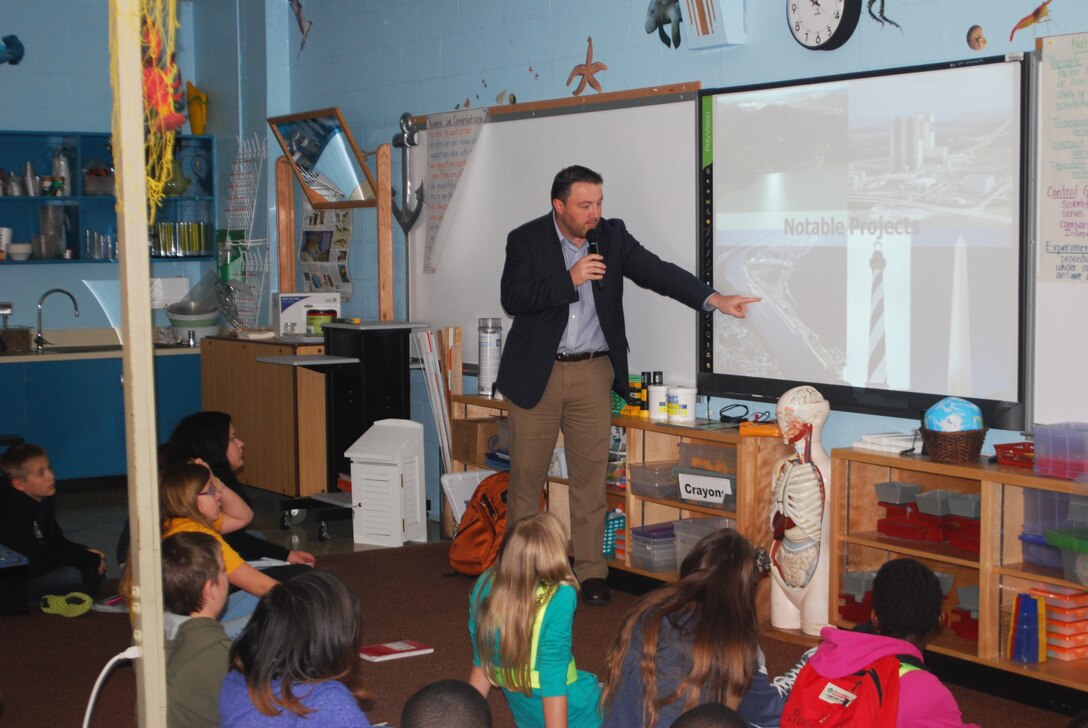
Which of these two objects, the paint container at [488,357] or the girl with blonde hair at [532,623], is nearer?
the girl with blonde hair at [532,623]

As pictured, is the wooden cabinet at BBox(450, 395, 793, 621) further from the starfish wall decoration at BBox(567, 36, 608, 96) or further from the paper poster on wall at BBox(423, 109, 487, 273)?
the starfish wall decoration at BBox(567, 36, 608, 96)

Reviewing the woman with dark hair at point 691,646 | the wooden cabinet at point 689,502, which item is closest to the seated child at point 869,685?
the woman with dark hair at point 691,646

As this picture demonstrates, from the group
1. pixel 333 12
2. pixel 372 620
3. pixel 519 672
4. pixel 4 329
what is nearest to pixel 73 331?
pixel 4 329

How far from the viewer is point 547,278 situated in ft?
15.4

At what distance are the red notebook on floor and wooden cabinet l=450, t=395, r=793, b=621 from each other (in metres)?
1.03

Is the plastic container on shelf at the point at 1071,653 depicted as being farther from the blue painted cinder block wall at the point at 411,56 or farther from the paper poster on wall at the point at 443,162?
the paper poster on wall at the point at 443,162

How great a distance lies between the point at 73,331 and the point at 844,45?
5848mm

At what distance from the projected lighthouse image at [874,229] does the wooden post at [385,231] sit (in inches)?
94.8

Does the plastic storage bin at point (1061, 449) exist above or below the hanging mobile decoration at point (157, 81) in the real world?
below

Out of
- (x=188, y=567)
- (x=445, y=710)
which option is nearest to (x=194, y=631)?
(x=188, y=567)

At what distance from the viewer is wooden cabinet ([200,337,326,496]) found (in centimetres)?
669

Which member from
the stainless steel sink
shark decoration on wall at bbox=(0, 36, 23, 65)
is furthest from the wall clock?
shark decoration on wall at bbox=(0, 36, 23, 65)

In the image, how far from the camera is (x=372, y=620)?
464cm

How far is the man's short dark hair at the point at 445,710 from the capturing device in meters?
1.93
